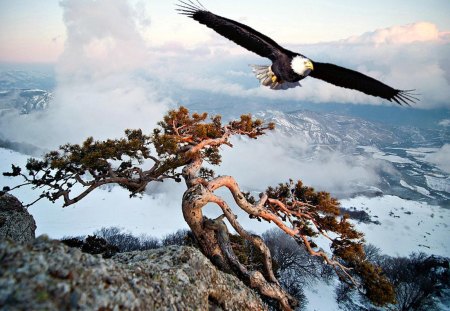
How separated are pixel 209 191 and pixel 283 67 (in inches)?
206

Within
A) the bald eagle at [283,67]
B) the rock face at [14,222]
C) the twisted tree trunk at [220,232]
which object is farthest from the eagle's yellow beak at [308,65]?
the rock face at [14,222]

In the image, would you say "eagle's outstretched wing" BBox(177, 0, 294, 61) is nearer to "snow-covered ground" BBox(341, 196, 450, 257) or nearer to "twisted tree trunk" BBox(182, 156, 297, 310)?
"twisted tree trunk" BBox(182, 156, 297, 310)

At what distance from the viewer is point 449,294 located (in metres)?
44.3

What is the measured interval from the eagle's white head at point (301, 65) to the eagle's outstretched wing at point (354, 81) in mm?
573

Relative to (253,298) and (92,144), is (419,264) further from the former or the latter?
(92,144)

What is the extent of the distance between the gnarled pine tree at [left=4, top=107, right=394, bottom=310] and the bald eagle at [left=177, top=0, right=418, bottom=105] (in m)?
3.99

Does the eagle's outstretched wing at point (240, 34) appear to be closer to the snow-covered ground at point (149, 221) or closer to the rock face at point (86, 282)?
the rock face at point (86, 282)

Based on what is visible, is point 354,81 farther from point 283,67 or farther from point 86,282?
point 86,282

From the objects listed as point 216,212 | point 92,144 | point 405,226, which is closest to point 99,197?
point 216,212

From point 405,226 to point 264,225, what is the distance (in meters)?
92.9

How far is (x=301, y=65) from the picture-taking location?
7.21 m

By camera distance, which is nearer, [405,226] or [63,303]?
[63,303]

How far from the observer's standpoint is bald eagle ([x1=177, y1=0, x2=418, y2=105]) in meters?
7.28

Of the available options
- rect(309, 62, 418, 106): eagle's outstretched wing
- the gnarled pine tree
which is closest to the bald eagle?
rect(309, 62, 418, 106): eagle's outstretched wing
